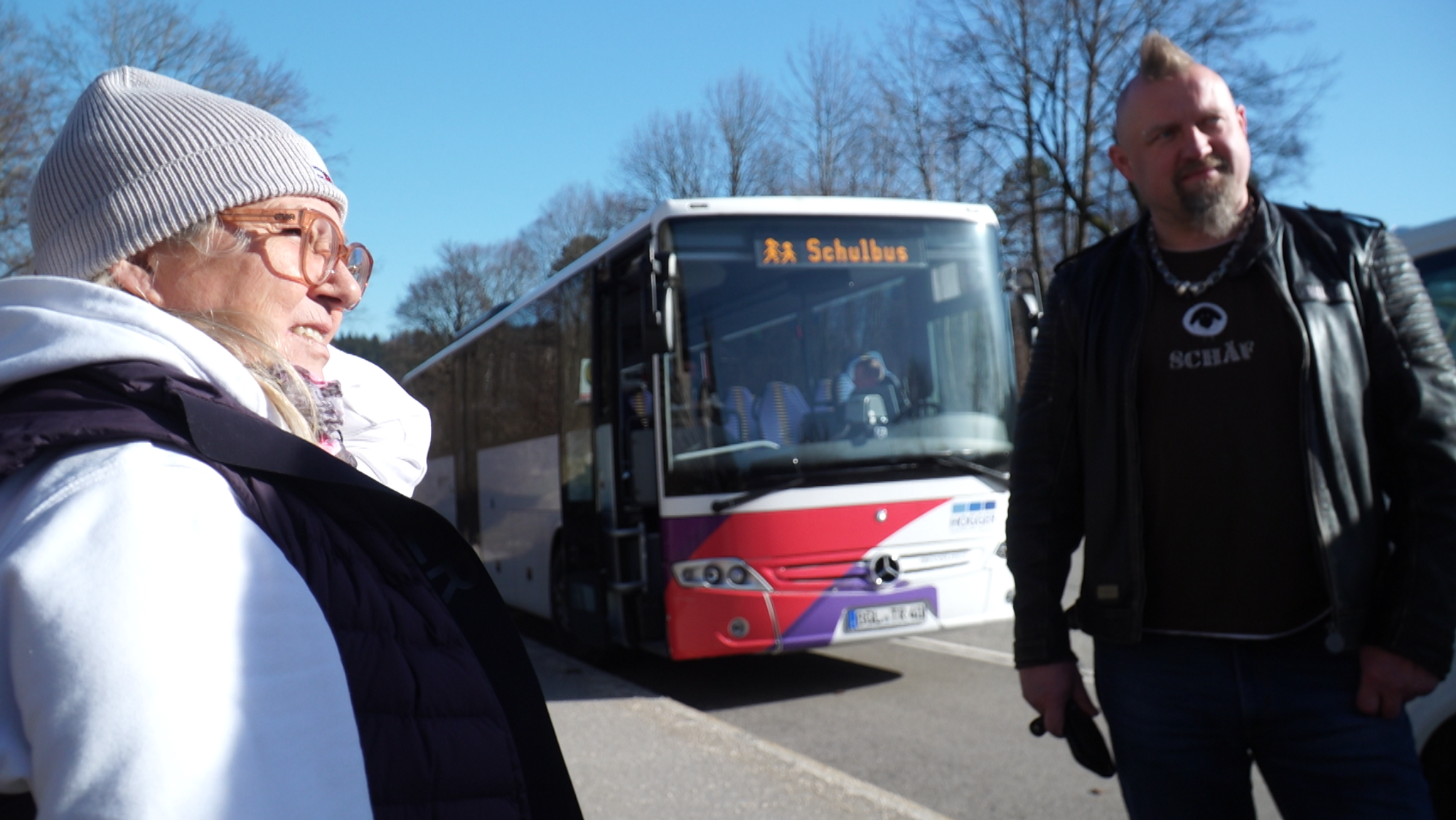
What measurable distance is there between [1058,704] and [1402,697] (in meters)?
0.62

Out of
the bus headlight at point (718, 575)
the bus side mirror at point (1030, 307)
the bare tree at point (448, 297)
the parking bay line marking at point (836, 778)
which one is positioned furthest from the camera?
the bare tree at point (448, 297)

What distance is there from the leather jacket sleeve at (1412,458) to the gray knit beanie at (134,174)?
1.96 metres

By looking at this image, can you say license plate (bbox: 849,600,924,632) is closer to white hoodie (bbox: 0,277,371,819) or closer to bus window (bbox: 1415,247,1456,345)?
bus window (bbox: 1415,247,1456,345)

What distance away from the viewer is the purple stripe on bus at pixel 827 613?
22.0 feet

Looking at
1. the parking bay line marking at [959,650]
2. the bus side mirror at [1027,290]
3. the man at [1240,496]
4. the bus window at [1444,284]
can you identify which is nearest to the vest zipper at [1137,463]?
the man at [1240,496]

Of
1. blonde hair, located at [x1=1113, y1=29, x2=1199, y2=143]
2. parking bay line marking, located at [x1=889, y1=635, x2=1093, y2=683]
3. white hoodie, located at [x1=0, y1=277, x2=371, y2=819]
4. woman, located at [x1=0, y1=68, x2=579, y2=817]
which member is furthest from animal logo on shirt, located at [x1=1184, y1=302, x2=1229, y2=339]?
parking bay line marking, located at [x1=889, y1=635, x2=1093, y2=683]

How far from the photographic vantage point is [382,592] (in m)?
1.10

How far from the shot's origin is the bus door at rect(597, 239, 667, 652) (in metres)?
6.97

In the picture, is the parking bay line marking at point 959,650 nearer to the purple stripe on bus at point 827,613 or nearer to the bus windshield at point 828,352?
the purple stripe on bus at point 827,613

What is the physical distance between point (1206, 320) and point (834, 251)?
5.17 metres

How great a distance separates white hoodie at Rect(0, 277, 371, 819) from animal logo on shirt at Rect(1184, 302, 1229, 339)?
1.80m

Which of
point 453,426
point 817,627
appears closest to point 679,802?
point 817,627

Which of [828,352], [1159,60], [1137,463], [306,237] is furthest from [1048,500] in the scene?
[828,352]

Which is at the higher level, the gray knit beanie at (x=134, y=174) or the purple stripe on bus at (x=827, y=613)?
the gray knit beanie at (x=134, y=174)
